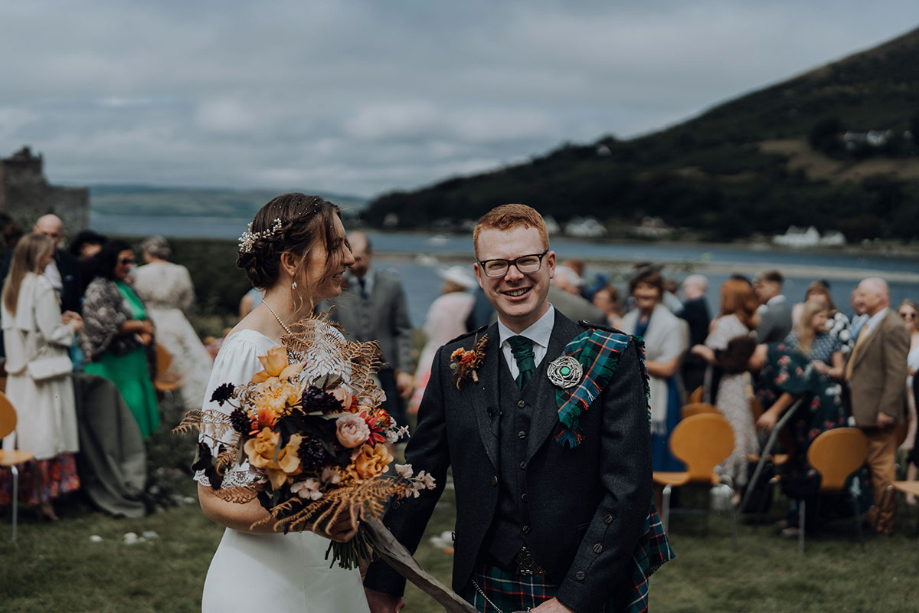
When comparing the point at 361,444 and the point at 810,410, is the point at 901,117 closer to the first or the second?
the point at 810,410

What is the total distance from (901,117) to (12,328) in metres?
40.9

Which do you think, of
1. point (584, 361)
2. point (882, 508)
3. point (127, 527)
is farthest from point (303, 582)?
point (882, 508)

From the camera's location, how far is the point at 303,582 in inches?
98.5

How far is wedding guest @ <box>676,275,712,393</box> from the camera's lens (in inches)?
347

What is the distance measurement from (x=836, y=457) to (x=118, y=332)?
6.04 m

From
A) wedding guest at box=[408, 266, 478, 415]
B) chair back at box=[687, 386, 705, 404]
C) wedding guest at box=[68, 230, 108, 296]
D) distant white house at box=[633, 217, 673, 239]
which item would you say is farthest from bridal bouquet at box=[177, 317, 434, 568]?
distant white house at box=[633, 217, 673, 239]

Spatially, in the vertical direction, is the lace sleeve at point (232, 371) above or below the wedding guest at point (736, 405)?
above

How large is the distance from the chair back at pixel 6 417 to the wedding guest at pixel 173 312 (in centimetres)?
311

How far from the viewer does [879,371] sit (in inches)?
279

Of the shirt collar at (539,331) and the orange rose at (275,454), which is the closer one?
the orange rose at (275,454)

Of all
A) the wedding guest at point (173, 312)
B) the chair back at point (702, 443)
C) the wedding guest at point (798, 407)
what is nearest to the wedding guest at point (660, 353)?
the chair back at point (702, 443)

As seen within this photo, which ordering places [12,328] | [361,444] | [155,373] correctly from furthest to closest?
[155,373] → [12,328] → [361,444]

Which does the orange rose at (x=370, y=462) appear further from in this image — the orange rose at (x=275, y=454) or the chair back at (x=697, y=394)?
the chair back at (x=697, y=394)

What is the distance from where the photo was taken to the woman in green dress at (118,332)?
733 cm
